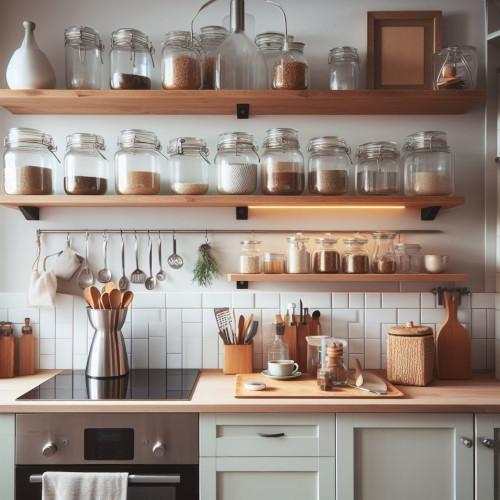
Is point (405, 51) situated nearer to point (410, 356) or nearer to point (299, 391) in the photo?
point (410, 356)

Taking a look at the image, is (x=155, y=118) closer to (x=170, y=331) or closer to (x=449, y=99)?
(x=170, y=331)

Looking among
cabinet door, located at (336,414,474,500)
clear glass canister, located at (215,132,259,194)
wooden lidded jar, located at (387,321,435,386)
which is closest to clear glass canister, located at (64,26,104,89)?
clear glass canister, located at (215,132,259,194)

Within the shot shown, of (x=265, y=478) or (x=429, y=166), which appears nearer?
(x=265, y=478)

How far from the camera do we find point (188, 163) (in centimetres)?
251

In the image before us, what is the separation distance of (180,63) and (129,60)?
250 millimetres

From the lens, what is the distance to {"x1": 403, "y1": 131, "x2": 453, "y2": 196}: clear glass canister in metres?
2.45

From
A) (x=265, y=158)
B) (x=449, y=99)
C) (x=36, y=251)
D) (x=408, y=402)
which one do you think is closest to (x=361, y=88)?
(x=449, y=99)

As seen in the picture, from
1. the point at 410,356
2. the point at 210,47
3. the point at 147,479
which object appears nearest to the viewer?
the point at 147,479

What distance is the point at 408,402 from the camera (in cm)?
207

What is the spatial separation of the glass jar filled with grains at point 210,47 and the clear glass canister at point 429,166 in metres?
0.96

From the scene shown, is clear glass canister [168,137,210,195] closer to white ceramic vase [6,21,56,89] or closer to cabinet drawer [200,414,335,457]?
white ceramic vase [6,21,56,89]

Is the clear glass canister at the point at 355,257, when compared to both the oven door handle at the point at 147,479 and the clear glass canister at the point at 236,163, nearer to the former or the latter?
the clear glass canister at the point at 236,163

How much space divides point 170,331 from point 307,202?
925 mm

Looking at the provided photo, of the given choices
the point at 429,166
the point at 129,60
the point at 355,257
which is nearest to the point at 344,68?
the point at 429,166
